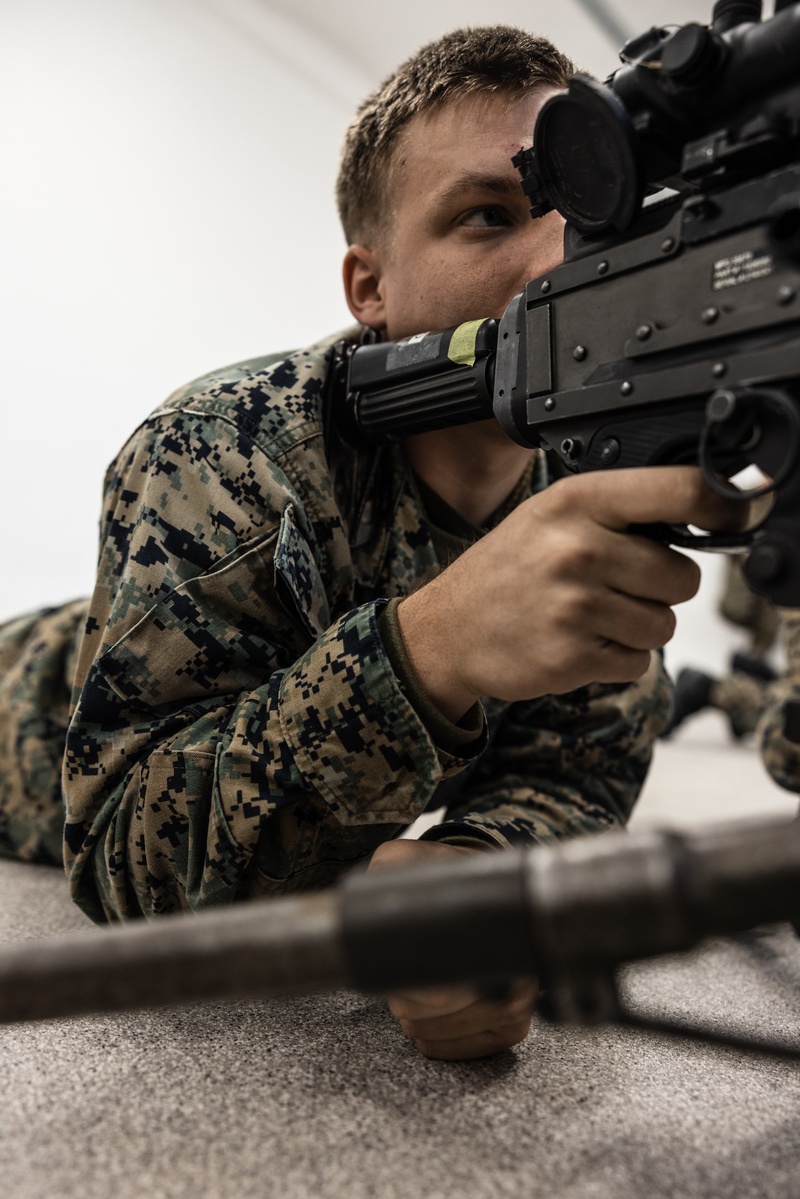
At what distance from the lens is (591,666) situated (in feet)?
1.87

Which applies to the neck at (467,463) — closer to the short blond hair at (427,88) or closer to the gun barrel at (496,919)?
the short blond hair at (427,88)

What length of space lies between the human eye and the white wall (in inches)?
62.1

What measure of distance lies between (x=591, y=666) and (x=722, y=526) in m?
0.11

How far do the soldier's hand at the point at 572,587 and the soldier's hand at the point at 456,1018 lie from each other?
0.14 meters

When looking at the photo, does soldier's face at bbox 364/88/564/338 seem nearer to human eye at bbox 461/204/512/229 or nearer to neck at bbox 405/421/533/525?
human eye at bbox 461/204/512/229

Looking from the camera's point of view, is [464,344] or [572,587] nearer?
[572,587]

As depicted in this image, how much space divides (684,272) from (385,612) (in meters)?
0.28

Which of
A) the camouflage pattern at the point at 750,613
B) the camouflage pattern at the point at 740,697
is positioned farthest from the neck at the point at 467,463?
the camouflage pattern at the point at 750,613

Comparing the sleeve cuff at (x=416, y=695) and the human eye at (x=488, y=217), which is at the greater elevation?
the human eye at (x=488, y=217)

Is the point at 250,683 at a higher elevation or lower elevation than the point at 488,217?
lower

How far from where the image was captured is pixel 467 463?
0.92m

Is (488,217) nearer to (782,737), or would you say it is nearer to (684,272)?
(684,272)

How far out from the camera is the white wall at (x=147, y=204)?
2160 mm

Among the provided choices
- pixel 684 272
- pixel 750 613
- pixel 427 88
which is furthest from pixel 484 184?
pixel 750 613
